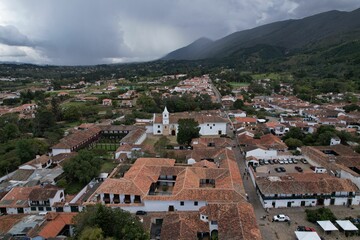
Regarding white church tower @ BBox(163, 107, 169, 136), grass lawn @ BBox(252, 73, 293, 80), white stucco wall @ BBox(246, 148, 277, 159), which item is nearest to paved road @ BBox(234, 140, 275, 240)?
white stucco wall @ BBox(246, 148, 277, 159)

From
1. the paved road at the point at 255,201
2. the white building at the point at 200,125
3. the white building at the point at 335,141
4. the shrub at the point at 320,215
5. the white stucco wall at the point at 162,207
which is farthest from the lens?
the white building at the point at 200,125

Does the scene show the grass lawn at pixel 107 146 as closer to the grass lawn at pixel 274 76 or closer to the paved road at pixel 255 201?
the paved road at pixel 255 201

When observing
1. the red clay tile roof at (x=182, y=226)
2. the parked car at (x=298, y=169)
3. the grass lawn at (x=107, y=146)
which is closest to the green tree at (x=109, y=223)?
the red clay tile roof at (x=182, y=226)

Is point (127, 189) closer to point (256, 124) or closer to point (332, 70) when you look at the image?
point (256, 124)

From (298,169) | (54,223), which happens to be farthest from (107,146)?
→ (298,169)

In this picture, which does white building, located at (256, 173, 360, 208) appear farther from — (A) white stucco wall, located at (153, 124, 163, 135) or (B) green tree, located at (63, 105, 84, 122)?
(B) green tree, located at (63, 105, 84, 122)

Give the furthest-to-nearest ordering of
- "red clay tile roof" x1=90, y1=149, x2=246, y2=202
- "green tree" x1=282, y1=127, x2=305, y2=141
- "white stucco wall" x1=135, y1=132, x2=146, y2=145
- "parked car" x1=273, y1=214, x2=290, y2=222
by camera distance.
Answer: "white stucco wall" x1=135, y1=132, x2=146, y2=145, "green tree" x1=282, y1=127, x2=305, y2=141, "red clay tile roof" x1=90, y1=149, x2=246, y2=202, "parked car" x1=273, y1=214, x2=290, y2=222

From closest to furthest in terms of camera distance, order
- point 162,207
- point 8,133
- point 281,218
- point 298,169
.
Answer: point 281,218 → point 162,207 → point 298,169 → point 8,133

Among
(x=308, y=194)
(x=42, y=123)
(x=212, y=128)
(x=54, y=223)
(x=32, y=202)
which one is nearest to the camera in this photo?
(x=54, y=223)

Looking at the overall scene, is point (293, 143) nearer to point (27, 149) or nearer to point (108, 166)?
point (108, 166)
